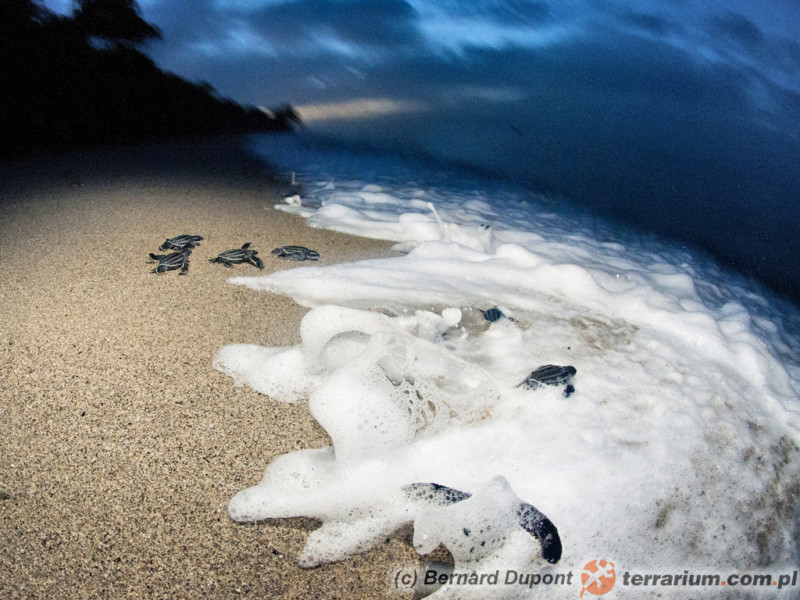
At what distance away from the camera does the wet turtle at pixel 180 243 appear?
3178mm

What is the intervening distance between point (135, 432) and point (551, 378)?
1.87 meters

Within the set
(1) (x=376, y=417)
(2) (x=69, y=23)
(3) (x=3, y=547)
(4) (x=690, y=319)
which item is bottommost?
(3) (x=3, y=547)

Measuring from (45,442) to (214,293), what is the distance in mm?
1246

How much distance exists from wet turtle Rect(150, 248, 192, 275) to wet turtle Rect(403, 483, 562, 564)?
218 centimetres

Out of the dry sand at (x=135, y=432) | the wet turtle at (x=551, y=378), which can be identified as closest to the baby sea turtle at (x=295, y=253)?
the dry sand at (x=135, y=432)

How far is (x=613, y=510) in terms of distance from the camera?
1.65 m

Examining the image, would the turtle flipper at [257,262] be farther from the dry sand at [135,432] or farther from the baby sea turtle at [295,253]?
the baby sea turtle at [295,253]

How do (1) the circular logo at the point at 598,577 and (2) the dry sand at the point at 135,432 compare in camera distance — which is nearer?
(2) the dry sand at the point at 135,432

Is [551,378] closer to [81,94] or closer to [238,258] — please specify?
[238,258]

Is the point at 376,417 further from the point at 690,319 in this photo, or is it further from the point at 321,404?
the point at 690,319

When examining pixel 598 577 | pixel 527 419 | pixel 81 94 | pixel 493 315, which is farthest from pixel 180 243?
pixel 81 94

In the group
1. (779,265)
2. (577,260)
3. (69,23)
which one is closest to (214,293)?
(577,260)

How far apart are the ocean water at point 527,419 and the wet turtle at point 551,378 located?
3cm

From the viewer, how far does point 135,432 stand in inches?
65.4
